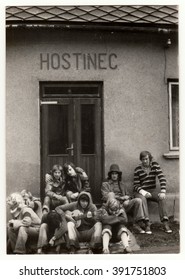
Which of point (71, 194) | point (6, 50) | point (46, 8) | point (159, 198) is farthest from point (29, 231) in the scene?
point (46, 8)

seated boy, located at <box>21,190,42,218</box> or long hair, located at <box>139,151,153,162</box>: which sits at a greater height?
long hair, located at <box>139,151,153,162</box>

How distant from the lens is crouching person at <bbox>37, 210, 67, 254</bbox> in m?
5.32

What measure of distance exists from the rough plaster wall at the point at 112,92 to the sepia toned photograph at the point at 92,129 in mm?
11

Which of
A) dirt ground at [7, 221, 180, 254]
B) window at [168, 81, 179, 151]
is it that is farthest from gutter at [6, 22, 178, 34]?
dirt ground at [7, 221, 180, 254]

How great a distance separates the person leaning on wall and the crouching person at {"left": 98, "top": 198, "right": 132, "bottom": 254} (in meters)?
0.33

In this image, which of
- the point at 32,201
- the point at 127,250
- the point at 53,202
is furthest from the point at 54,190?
the point at 127,250

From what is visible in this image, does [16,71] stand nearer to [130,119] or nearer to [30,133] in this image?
[30,133]

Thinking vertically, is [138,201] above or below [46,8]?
below

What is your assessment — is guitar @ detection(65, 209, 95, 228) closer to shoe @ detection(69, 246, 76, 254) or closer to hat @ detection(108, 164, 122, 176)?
shoe @ detection(69, 246, 76, 254)

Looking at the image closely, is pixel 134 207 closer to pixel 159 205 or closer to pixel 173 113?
pixel 159 205

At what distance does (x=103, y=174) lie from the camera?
5.83m
